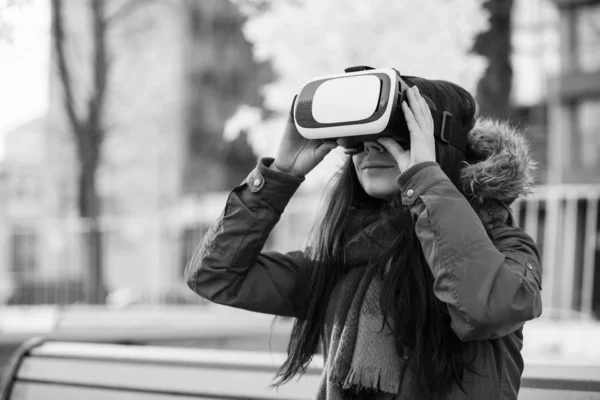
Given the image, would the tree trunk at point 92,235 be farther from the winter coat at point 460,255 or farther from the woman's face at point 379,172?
the woman's face at point 379,172

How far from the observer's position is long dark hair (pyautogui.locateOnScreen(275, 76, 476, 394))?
5.50ft

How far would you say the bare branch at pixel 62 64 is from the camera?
9672 mm

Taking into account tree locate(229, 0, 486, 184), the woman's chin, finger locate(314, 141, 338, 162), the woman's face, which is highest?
tree locate(229, 0, 486, 184)

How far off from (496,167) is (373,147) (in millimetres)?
300

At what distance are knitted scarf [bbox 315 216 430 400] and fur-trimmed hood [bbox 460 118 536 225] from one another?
0.23 m

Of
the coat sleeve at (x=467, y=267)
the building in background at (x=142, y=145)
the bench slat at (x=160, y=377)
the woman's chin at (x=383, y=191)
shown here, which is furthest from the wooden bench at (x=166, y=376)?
the building in background at (x=142, y=145)

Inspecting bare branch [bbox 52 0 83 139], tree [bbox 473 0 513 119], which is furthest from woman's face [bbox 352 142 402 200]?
bare branch [bbox 52 0 83 139]

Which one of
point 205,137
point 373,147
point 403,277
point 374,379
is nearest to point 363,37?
point 373,147

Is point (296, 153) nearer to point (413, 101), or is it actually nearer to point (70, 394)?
point (413, 101)

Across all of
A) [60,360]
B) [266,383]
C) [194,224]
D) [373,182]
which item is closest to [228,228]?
[373,182]

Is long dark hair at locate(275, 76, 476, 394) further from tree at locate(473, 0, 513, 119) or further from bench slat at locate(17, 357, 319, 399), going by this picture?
tree at locate(473, 0, 513, 119)

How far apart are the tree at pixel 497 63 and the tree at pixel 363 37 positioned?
3.77 ft

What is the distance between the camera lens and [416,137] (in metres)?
1.69

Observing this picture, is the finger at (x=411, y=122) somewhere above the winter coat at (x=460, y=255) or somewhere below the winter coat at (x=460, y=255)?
above
